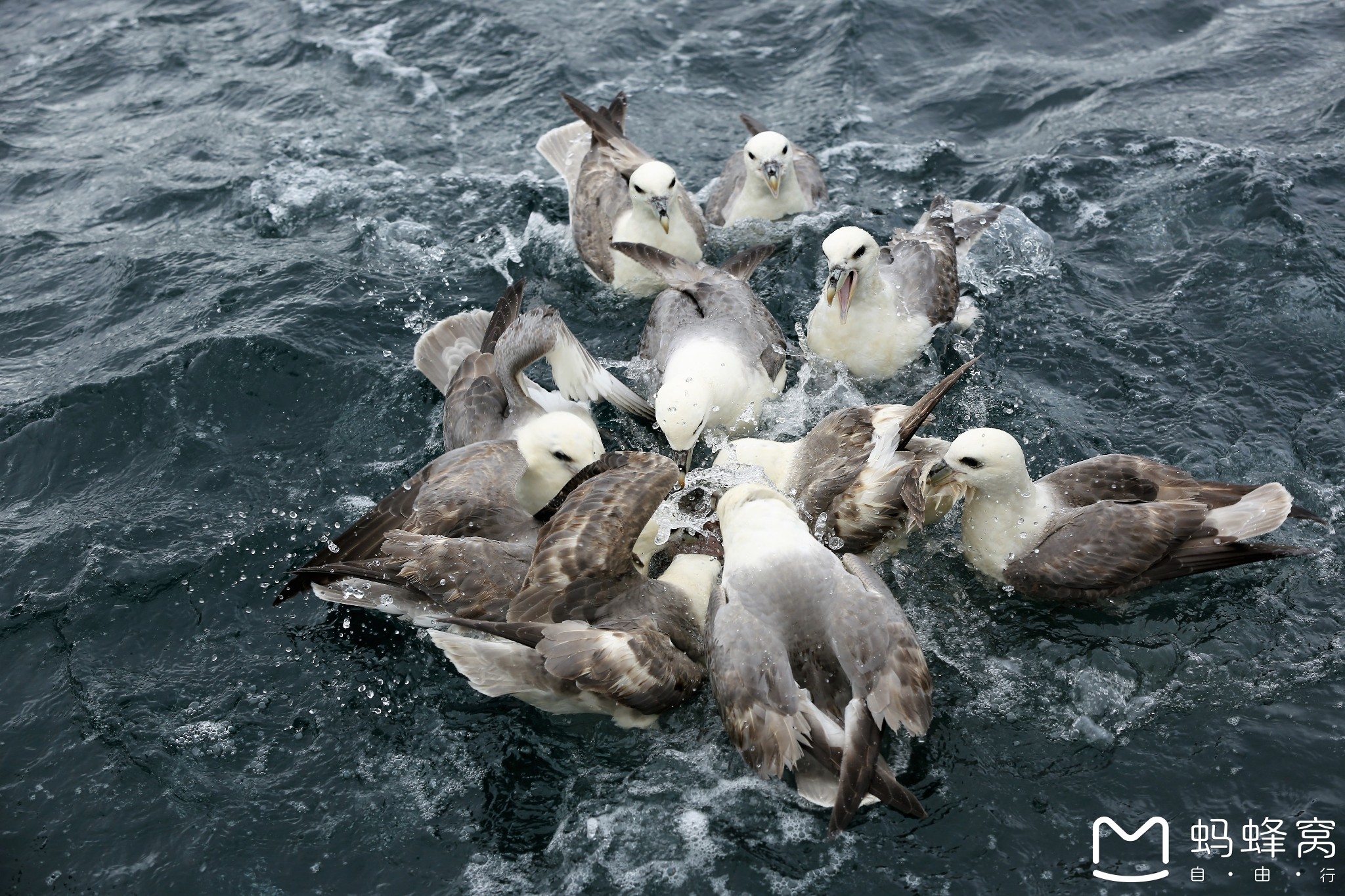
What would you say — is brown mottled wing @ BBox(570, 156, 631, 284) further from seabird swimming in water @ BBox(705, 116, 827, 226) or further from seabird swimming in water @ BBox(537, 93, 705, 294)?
seabird swimming in water @ BBox(705, 116, 827, 226)

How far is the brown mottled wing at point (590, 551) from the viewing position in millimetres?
5520

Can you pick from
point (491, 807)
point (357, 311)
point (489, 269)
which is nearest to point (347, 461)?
point (357, 311)

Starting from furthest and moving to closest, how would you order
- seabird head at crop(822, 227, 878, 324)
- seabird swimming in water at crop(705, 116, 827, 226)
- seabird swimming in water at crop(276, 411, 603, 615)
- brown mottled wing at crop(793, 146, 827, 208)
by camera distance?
brown mottled wing at crop(793, 146, 827, 208) → seabird swimming in water at crop(705, 116, 827, 226) → seabird head at crop(822, 227, 878, 324) → seabird swimming in water at crop(276, 411, 603, 615)

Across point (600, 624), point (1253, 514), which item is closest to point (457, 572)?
point (600, 624)

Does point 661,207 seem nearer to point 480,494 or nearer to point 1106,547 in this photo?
point 480,494

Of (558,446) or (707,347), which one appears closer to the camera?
(558,446)

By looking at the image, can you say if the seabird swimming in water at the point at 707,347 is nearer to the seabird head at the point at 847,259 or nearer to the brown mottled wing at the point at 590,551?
the seabird head at the point at 847,259

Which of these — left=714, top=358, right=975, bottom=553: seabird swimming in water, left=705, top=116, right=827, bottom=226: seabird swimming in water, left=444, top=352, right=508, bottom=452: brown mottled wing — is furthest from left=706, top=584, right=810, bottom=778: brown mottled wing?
left=705, top=116, right=827, bottom=226: seabird swimming in water

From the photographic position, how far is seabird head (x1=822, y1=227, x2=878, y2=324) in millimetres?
7066

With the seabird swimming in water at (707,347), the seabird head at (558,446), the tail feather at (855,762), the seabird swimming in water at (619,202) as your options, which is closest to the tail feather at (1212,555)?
the tail feather at (855,762)

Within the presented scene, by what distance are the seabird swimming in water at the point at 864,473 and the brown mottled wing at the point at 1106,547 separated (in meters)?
0.69

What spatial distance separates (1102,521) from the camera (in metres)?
5.87

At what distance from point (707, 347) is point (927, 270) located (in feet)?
5.87

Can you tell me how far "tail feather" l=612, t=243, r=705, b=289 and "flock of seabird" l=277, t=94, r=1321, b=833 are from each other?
0.10ft
